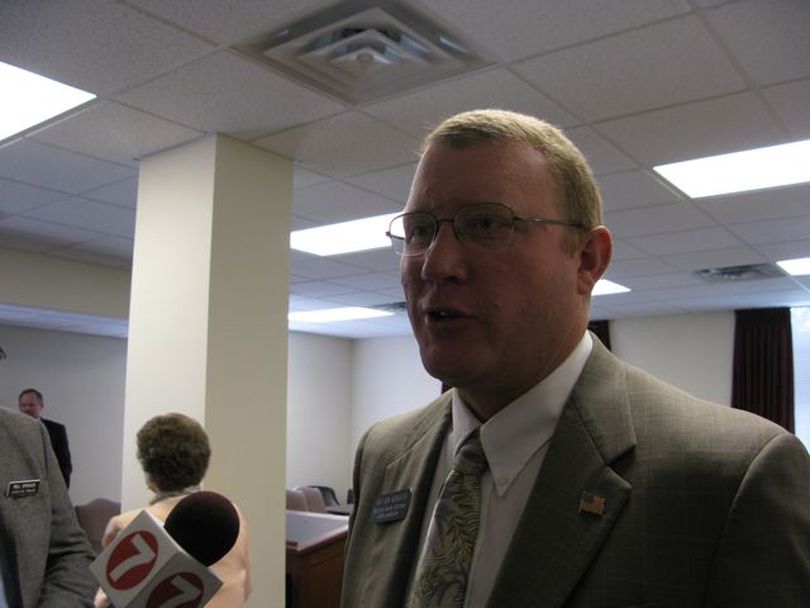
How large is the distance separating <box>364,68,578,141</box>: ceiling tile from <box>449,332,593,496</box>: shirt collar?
1980 mm

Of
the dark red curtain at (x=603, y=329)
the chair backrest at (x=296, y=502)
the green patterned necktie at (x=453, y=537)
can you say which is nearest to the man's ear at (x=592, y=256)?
the green patterned necktie at (x=453, y=537)

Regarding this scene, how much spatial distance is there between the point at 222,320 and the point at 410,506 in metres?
2.47

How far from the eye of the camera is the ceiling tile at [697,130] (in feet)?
10.1

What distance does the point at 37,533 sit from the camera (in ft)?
5.49

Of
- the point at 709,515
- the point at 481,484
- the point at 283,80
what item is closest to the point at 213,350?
the point at 283,80

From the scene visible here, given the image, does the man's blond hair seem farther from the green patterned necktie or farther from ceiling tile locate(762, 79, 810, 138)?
ceiling tile locate(762, 79, 810, 138)

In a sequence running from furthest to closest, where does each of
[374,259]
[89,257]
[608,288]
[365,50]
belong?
[608,288] < [89,257] < [374,259] < [365,50]

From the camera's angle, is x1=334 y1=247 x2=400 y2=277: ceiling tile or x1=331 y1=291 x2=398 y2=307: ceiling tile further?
x1=331 y1=291 x2=398 y2=307: ceiling tile

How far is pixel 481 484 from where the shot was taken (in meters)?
0.97

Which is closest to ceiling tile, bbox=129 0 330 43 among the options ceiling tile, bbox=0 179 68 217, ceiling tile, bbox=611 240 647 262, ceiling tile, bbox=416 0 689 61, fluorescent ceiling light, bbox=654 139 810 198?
ceiling tile, bbox=416 0 689 61

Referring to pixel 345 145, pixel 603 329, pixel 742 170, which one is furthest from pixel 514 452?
pixel 603 329

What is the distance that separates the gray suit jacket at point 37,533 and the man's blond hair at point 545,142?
128cm

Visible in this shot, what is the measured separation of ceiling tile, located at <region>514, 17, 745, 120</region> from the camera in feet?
8.25

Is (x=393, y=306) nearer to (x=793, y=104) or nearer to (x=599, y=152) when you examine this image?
(x=599, y=152)
